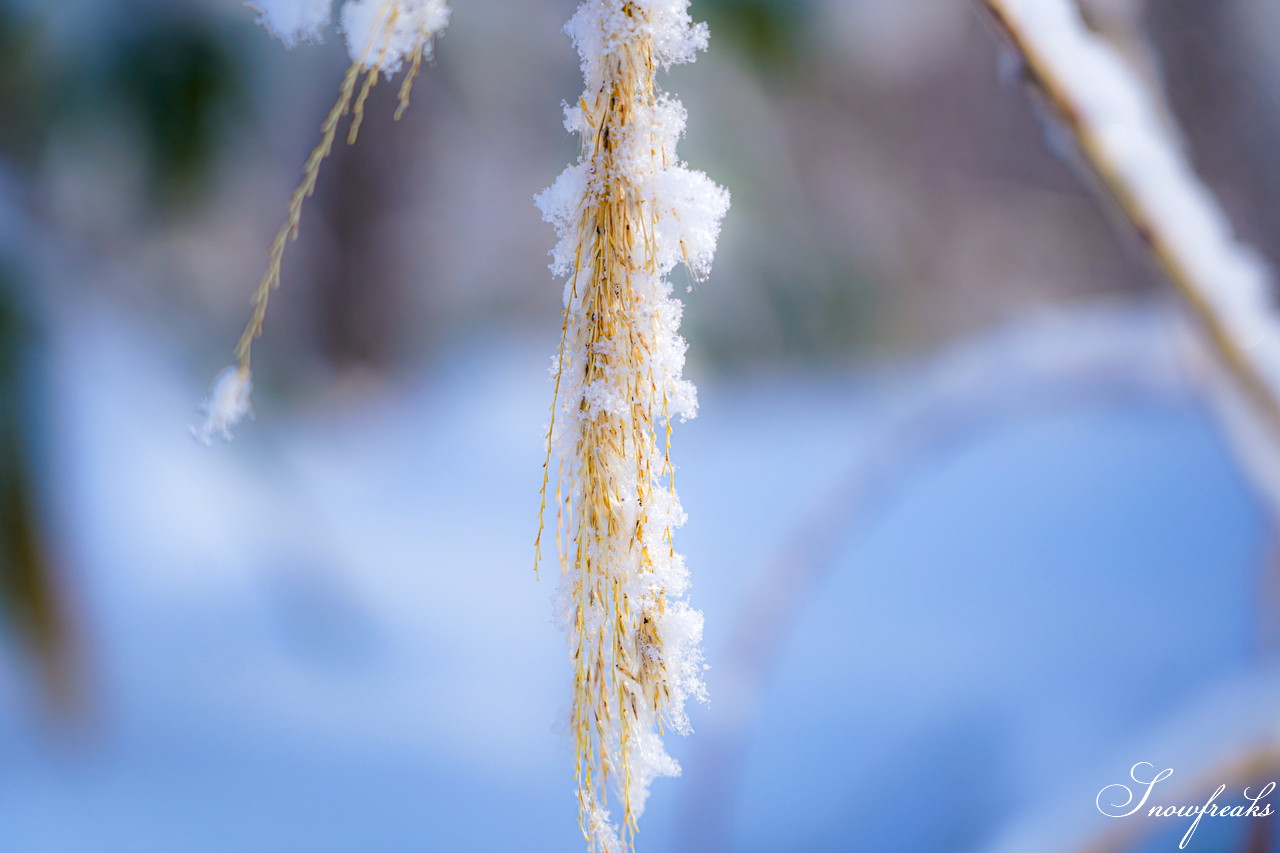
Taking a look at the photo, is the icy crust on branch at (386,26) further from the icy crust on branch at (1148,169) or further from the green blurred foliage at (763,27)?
the green blurred foliage at (763,27)

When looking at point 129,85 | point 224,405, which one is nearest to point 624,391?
point 224,405

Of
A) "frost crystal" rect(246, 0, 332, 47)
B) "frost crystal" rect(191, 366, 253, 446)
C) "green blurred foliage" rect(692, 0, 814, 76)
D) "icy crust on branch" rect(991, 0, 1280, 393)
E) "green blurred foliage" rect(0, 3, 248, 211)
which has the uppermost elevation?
"green blurred foliage" rect(0, 3, 248, 211)

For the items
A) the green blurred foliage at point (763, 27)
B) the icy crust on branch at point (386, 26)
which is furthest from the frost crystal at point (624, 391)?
the green blurred foliage at point (763, 27)

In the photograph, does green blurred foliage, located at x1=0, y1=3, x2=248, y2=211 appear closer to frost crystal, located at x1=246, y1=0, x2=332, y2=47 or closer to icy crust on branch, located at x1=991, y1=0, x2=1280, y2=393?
frost crystal, located at x1=246, y1=0, x2=332, y2=47

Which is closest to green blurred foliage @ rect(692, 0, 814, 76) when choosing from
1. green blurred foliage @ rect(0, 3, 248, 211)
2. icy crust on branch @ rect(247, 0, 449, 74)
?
green blurred foliage @ rect(0, 3, 248, 211)

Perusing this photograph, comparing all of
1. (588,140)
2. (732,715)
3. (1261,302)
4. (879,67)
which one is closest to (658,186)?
(588,140)

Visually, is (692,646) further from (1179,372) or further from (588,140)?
(1179,372)

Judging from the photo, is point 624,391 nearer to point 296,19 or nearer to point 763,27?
point 296,19
